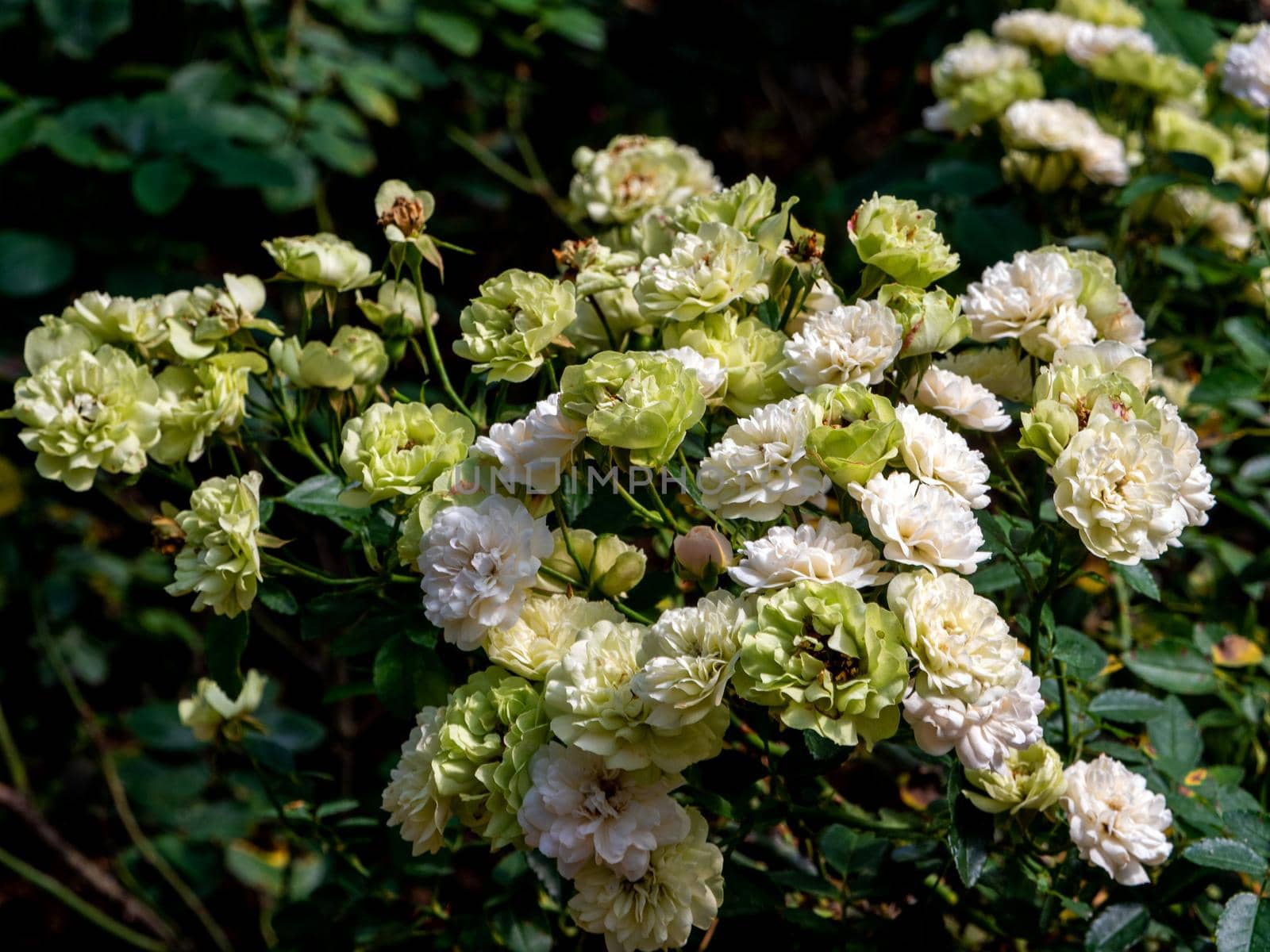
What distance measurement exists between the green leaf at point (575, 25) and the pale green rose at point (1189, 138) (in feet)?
3.48

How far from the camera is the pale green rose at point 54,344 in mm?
959

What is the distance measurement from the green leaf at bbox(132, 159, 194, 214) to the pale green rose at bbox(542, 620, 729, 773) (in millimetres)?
1110

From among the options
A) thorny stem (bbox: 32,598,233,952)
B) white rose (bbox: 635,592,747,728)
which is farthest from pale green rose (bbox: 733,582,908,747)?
thorny stem (bbox: 32,598,233,952)

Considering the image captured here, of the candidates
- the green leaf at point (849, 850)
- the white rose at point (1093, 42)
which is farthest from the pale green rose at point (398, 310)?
the white rose at point (1093, 42)

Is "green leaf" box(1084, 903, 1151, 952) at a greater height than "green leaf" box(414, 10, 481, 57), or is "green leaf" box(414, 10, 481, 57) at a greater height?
"green leaf" box(414, 10, 481, 57)

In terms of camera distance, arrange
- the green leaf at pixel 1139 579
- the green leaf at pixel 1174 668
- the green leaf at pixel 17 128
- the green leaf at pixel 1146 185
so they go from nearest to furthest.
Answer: the green leaf at pixel 1139 579, the green leaf at pixel 1174 668, the green leaf at pixel 1146 185, the green leaf at pixel 17 128

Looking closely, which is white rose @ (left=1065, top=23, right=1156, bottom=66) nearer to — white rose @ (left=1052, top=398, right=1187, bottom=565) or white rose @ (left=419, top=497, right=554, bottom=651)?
white rose @ (left=1052, top=398, right=1187, bottom=565)

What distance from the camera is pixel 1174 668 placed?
1.18 metres

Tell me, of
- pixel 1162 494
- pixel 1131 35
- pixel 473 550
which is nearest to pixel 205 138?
pixel 473 550

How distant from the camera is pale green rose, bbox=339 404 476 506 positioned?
83cm

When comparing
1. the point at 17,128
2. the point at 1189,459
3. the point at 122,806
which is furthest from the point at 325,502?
the point at 122,806

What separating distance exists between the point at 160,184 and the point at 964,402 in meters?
1.22

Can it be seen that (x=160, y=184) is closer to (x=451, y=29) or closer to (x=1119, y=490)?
(x=451, y=29)

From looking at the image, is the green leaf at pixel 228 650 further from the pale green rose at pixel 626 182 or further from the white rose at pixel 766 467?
the pale green rose at pixel 626 182
